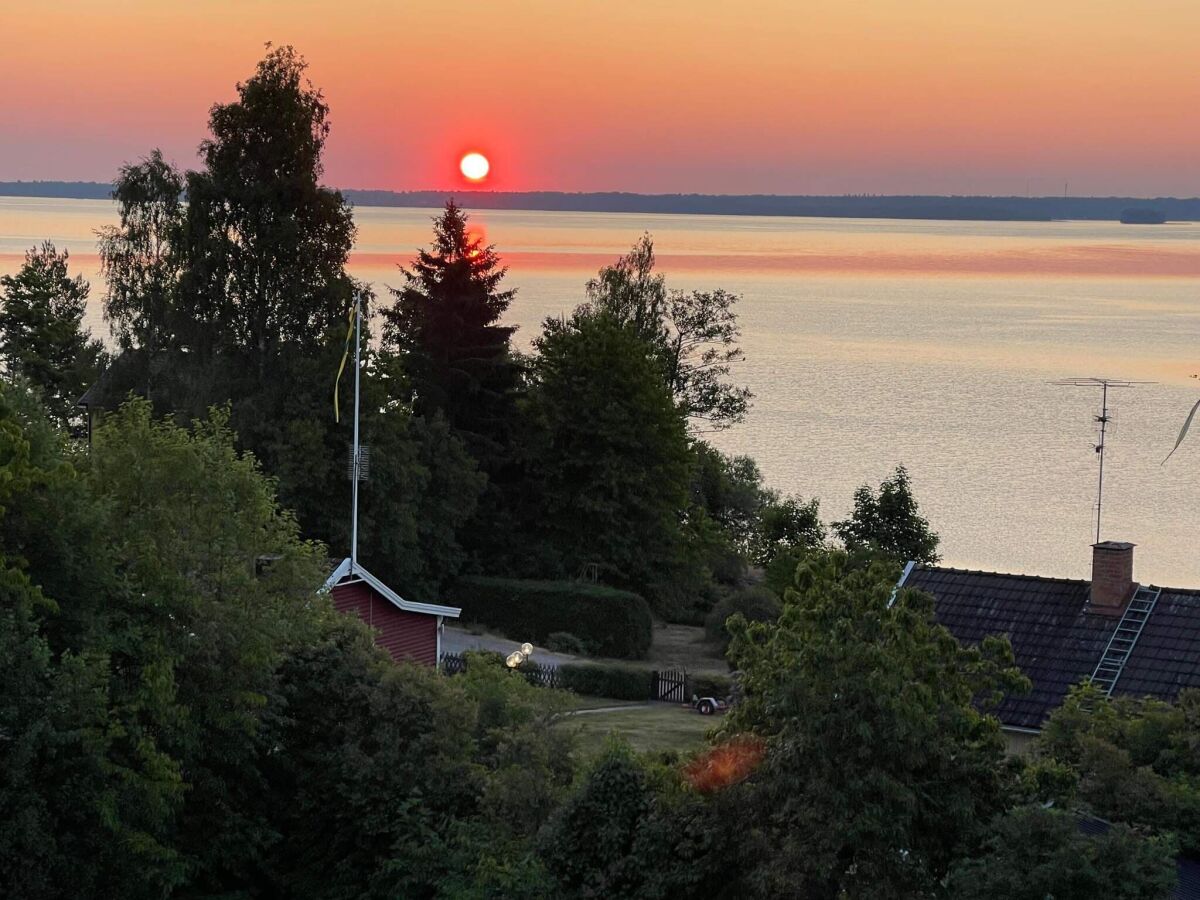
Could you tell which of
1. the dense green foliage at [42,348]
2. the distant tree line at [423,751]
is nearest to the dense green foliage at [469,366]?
the dense green foliage at [42,348]

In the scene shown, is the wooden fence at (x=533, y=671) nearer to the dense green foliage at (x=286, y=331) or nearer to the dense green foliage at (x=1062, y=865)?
the dense green foliage at (x=286, y=331)

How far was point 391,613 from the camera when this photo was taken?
1401 inches

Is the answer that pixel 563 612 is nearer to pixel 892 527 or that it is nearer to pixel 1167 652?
pixel 892 527

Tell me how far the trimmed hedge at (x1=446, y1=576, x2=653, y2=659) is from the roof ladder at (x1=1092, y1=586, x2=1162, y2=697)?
70.0ft

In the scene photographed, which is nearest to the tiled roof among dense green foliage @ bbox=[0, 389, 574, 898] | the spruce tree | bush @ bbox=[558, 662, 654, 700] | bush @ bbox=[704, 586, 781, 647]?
dense green foliage @ bbox=[0, 389, 574, 898]

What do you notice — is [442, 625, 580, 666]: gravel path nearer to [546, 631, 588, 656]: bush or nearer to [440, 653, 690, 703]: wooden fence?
[546, 631, 588, 656]: bush

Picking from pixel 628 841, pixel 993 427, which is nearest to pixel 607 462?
pixel 628 841

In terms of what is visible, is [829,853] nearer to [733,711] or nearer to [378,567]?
[733,711]

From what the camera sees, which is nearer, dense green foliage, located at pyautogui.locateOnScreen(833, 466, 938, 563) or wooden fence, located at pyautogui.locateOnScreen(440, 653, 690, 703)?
wooden fence, located at pyautogui.locateOnScreen(440, 653, 690, 703)

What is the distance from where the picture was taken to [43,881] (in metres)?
16.6

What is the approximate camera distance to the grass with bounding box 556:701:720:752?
31.2 meters

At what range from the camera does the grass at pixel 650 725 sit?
102ft

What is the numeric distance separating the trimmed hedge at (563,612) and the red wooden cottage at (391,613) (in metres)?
9.74

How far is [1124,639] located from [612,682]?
15968 mm
